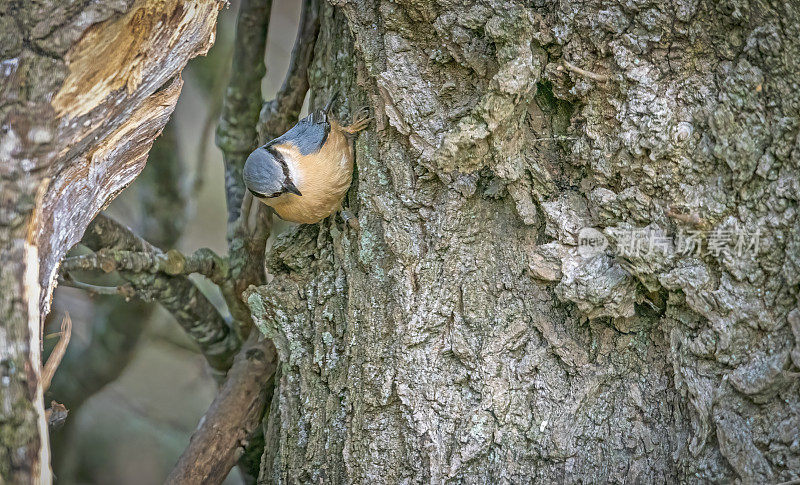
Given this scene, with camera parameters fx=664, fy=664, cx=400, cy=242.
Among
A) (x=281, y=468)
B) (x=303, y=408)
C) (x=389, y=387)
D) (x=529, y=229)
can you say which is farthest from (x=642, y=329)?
(x=281, y=468)

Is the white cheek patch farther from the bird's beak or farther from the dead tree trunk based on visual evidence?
the dead tree trunk

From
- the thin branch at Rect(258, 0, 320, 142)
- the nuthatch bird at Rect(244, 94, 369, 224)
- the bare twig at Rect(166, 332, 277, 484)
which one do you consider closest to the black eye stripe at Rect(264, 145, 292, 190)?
the nuthatch bird at Rect(244, 94, 369, 224)

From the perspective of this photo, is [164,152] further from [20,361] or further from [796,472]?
[796,472]

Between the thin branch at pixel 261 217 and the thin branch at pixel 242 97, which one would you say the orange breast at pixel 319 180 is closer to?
the thin branch at pixel 261 217

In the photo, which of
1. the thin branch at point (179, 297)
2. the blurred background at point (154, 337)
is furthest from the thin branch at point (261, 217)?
the blurred background at point (154, 337)

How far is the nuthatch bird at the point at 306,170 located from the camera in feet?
7.39

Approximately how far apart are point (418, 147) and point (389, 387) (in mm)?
705

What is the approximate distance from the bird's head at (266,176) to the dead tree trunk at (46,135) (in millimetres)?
682

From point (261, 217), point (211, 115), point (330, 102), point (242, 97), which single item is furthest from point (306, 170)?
point (211, 115)

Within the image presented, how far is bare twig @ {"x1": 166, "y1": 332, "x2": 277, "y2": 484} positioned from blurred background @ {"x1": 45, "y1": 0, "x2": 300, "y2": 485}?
0.97m

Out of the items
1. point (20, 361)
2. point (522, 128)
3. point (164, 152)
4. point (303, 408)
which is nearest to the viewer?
point (20, 361)

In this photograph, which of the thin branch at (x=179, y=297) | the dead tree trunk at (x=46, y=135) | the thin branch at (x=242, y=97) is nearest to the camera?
the dead tree trunk at (x=46, y=135)

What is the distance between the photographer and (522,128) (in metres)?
1.85

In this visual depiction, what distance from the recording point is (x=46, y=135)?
4.90 feet
